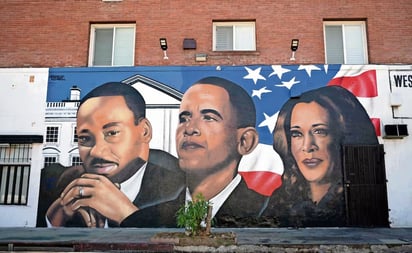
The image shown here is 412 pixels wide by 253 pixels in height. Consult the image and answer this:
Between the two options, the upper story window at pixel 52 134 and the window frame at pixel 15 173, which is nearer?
the window frame at pixel 15 173

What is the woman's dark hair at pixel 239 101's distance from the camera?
475 inches

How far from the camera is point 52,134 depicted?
484 inches

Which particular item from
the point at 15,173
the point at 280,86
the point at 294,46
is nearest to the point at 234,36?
the point at 294,46

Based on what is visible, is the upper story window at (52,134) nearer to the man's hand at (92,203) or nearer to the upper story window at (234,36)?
the man's hand at (92,203)

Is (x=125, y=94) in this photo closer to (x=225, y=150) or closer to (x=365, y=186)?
(x=225, y=150)

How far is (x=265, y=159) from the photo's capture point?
11.8 m

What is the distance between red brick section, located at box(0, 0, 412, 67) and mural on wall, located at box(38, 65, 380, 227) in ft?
2.29

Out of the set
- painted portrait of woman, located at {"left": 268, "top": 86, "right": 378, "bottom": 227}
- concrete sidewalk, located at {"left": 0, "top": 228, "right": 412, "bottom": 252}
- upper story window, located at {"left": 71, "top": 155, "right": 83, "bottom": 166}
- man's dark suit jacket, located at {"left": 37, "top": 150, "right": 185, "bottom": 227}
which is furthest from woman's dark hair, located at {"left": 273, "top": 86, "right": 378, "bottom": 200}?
upper story window, located at {"left": 71, "top": 155, "right": 83, "bottom": 166}

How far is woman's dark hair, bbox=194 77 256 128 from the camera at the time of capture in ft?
39.6

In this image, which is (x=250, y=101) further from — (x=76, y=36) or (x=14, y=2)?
(x=14, y=2)

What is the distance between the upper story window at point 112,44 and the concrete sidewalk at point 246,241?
5486 mm

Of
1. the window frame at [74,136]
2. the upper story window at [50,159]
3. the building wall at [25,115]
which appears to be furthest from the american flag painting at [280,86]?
the building wall at [25,115]

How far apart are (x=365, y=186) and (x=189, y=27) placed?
7216 millimetres

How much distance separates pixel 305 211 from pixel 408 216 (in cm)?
293
